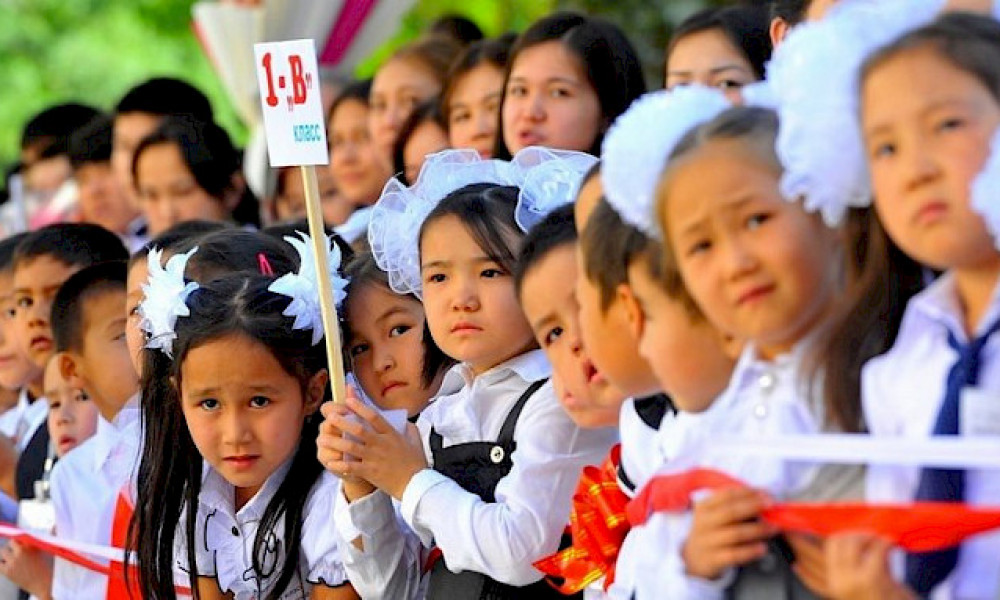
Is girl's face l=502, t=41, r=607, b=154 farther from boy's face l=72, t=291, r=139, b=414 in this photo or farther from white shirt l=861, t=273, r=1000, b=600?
white shirt l=861, t=273, r=1000, b=600

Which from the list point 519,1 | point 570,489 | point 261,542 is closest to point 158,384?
point 261,542

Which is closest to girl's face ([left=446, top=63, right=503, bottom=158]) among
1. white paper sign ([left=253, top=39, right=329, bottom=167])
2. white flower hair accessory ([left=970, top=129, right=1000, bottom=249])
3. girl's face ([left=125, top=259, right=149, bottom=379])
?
girl's face ([left=125, top=259, right=149, bottom=379])

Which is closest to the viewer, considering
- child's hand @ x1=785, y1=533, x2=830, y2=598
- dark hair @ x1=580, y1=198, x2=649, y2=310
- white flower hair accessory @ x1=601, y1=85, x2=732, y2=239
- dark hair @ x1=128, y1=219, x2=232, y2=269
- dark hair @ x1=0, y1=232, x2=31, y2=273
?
child's hand @ x1=785, y1=533, x2=830, y2=598

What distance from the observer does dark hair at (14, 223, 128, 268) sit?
6.72 m

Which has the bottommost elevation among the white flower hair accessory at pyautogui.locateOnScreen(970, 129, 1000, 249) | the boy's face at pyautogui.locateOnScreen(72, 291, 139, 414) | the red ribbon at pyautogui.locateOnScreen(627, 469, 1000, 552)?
the red ribbon at pyautogui.locateOnScreen(627, 469, 1000, 552)

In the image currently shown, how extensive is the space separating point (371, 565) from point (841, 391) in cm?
174

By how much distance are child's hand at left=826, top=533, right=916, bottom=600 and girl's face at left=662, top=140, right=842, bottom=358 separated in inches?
14.8

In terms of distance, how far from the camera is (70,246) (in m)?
6.77

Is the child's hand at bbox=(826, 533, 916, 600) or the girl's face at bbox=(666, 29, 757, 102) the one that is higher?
the girl's face at bbox=(666, 29, 757, 102)

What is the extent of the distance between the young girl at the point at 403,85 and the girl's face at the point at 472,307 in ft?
9.47

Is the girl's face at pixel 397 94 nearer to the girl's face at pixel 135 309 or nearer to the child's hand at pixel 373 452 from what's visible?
the girl's face at pixel 135 309

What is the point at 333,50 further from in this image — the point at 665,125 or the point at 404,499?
the point at 665,125

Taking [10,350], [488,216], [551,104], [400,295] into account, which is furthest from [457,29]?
[488,216]

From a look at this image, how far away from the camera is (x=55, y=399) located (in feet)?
19.8
